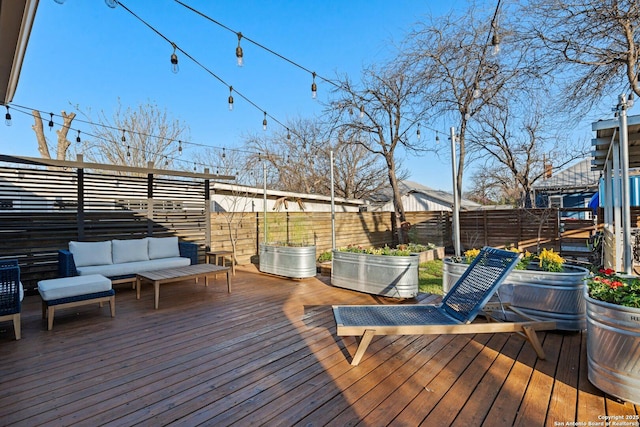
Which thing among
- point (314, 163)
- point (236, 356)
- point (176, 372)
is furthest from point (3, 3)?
point (314, 163)

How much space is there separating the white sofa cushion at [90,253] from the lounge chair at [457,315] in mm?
4539

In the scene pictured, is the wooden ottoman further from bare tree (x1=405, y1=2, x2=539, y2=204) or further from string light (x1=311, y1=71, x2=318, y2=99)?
bare tree (x1=405, y1=2, x2=539, y2=204)

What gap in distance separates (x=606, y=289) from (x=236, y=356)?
2.87m

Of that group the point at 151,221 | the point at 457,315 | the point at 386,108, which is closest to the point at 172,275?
the point at 151,221

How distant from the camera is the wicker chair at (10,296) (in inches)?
131

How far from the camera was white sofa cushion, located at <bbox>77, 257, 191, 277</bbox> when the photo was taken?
16.6 ft

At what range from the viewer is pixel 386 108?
34.9 feet

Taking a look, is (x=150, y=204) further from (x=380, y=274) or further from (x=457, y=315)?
(x=457, y=315)

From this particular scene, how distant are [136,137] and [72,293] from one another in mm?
11038

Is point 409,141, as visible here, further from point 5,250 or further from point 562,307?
point 5,250

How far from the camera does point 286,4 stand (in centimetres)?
668

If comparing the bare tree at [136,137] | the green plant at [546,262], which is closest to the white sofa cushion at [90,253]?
the green plant at [546,262]

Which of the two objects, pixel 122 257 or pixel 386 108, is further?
pixel 386 108

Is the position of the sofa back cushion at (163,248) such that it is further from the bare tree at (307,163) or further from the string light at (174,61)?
the bare tree at (307,163)
